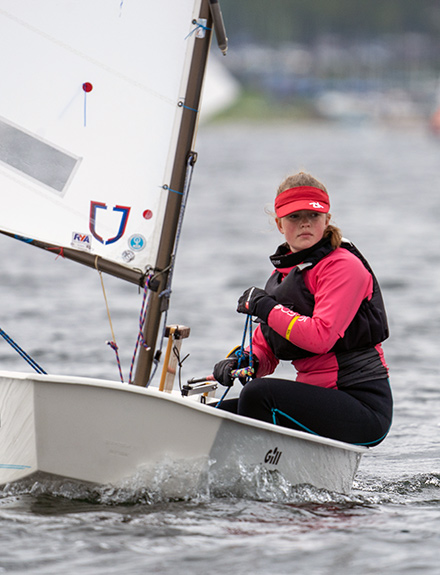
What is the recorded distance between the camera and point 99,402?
346 centimetres

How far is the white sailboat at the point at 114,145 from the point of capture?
12.6 ft

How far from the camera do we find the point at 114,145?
4.00 m

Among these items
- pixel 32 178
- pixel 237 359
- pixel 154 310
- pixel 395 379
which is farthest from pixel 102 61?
pixel 395 379

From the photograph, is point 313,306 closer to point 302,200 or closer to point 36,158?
point 302,200

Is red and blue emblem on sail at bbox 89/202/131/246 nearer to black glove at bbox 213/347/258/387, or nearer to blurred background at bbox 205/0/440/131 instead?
black glove at bbox 213/347/258/387

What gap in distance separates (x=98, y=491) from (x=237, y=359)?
0.79 metres

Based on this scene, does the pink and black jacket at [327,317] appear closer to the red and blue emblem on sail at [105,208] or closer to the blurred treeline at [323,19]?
the red and blue emblem on sail at [105,208]

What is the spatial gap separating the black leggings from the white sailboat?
0.23 ft

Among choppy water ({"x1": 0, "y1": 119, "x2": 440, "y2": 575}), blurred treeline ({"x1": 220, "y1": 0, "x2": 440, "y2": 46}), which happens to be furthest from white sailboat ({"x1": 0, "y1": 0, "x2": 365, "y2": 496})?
blurred treeline ({"x1": 220, "y1": 0, "x2": 440, "y2": 46})

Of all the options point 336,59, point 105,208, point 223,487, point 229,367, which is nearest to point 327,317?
point 229,367

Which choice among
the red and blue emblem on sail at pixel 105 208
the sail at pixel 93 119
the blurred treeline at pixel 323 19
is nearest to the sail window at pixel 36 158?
the sail at pixel 93 119

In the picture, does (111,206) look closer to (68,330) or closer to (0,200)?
(0,200)

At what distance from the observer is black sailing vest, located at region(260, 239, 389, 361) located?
3.72m

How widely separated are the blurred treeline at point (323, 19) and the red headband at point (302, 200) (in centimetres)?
9920
